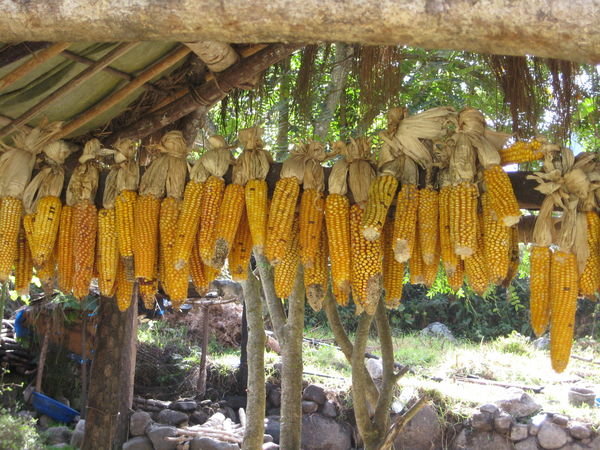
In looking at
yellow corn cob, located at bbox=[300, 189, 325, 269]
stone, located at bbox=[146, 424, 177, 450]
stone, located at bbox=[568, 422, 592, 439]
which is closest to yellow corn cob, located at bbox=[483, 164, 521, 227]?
yellow corn cob, located at bbox=[300, 189, 325, 269]

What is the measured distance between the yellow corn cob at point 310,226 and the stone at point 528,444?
855cm

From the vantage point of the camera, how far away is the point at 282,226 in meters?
3.11

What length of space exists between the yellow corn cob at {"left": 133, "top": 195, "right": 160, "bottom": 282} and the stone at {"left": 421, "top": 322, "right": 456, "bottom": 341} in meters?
14.2

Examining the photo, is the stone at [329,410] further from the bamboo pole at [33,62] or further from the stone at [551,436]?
the bamboo pole at [33,62]

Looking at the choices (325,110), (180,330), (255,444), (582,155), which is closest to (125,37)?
(582,155)

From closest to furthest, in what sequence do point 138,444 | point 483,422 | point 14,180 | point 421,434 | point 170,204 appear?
point 170,204 < point 14,180 < point 138,444 < point 483,422 < point 421,434

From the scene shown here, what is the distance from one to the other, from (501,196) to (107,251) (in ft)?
6.81

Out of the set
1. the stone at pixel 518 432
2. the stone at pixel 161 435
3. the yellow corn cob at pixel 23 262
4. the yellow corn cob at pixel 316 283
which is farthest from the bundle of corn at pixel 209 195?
the stone at pixel 518 432

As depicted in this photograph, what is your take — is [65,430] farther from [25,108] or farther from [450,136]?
[450,136]

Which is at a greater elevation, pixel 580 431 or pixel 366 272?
pixel 366 272

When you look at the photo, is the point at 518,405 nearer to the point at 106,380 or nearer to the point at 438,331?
the point at 438,331

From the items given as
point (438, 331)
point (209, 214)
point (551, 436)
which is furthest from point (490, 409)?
point (209, 214)

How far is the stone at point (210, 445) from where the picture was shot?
9320 millimetres

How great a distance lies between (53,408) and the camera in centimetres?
1149
